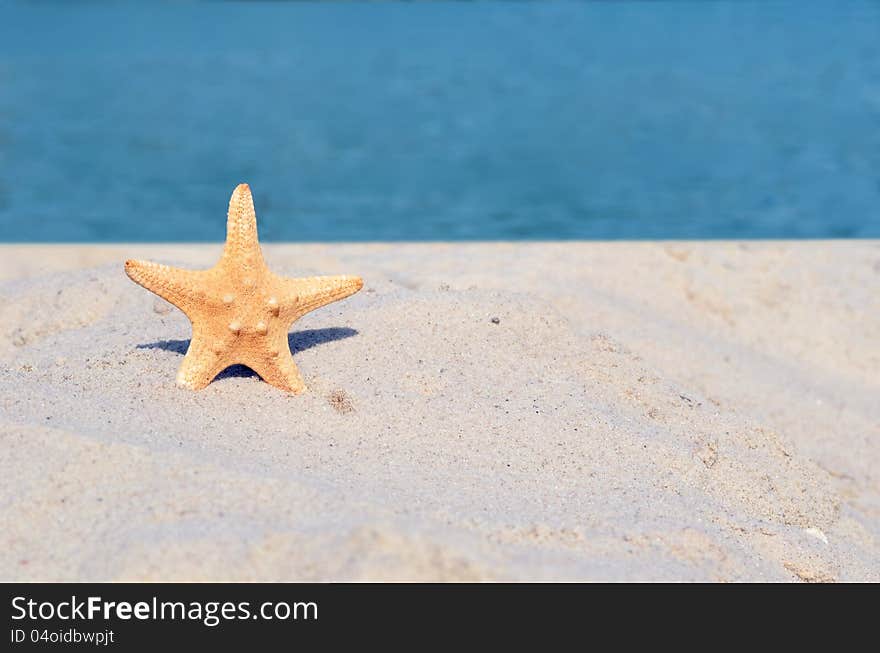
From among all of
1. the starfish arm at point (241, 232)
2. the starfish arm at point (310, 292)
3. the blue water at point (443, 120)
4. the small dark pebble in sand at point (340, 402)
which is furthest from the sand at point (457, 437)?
the blue water at point (443, 120)

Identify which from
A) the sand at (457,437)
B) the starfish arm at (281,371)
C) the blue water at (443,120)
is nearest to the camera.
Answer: the sand at (457,437)

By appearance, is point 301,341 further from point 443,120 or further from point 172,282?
point 443,120

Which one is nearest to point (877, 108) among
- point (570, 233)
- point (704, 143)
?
point (704, 143)

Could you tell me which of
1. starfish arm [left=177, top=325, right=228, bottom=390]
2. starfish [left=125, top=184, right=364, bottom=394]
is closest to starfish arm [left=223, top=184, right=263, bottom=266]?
starfish [left=125, top=184, right=364, bottom=394]

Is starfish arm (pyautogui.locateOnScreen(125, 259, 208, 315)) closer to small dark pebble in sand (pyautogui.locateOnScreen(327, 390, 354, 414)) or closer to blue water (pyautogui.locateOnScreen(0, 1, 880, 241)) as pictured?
small dark pebble in sand (pyautogui.locateOnScreen(327, 390, 354, 414))

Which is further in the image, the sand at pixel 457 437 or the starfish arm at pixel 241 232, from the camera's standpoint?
the starfish arm at pixel 241 232

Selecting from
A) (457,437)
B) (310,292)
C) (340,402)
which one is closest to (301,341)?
(310,292)

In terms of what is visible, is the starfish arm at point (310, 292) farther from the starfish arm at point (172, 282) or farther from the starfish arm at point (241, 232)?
the starfish arm at point (172, 282)
